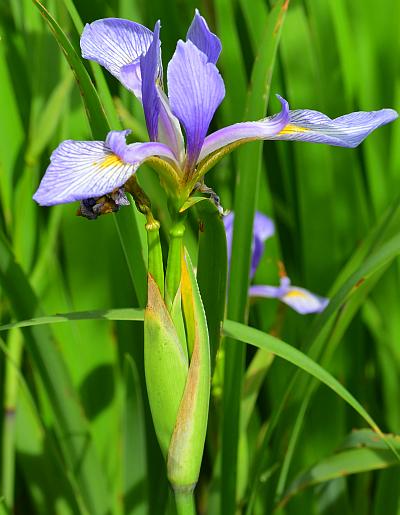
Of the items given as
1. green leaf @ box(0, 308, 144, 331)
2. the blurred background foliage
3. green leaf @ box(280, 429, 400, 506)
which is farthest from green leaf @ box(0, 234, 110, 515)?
green leaf @ box(280, 429, 400, 506)

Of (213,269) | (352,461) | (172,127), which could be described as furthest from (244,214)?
(352,461)

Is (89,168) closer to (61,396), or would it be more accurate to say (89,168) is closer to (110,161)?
(110,161)

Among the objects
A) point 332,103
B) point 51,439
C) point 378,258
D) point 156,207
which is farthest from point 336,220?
point 51,439

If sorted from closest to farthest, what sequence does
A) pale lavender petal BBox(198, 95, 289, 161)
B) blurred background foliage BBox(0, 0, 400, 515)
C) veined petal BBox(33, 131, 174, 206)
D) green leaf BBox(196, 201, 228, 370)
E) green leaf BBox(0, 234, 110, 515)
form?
veined petal BBox(33, 131, 174, 206) < pale lavender petal BBox(198, 95, 289, 161) < green leaf BBox(196, 201, 228, 370) < green leaf BBox(0, 234, 110, 515) < blurred background foliage BBox(0, 0, 400, 515)

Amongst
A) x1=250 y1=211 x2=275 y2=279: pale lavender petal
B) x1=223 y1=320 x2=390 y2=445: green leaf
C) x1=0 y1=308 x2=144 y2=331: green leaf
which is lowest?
x1=223 y1=320 x2=390 y2=445: green leaf

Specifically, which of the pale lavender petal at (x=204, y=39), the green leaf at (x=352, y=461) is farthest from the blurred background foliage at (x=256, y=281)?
the pale lavender petal at (x=204, y=39)

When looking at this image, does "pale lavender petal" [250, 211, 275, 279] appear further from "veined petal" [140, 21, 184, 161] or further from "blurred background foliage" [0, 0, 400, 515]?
"veined petal" [140, 21, 184, 161]
